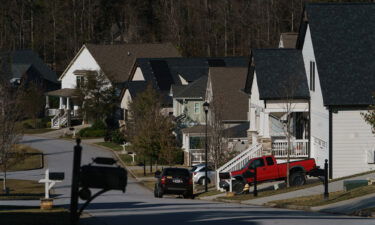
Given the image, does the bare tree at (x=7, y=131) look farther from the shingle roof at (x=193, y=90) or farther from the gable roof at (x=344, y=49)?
the gable roof at (x=344, y=49)

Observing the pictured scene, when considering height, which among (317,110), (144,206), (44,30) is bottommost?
(144,206)

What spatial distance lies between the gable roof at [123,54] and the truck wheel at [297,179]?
50.4 m

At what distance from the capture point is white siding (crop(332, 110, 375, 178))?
132 ft

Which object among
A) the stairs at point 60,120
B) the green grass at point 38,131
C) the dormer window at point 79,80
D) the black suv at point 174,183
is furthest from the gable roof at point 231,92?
the stairs at point 60,120

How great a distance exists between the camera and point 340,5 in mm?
43781

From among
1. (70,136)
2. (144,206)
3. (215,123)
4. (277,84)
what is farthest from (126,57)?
(144,206)

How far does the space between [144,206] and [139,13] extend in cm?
10100

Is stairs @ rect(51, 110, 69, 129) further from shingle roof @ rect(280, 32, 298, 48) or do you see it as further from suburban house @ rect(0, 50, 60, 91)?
shingle roof @ rect(280, 32, 298, 48)

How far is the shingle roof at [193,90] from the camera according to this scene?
68.9m

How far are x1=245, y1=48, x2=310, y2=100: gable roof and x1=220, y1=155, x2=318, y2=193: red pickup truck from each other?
13.0ft

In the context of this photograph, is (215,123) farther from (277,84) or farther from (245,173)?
(245,173)

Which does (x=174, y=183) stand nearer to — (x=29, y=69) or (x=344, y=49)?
(x=344, y=49)

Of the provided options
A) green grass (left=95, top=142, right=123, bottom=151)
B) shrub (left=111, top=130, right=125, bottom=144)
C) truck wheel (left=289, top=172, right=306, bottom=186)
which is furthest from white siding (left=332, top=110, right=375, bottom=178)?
shrub (left=111, top=130, right=125, bottom=144)

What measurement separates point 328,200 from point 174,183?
11.4m
